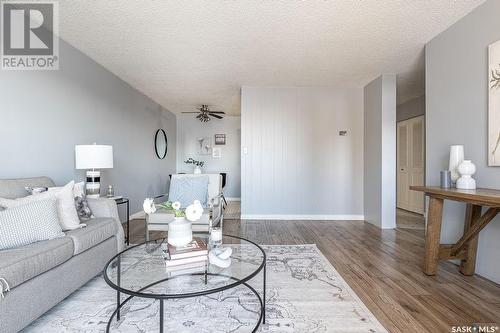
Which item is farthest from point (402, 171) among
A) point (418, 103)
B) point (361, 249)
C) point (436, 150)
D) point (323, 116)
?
point (361, 249)

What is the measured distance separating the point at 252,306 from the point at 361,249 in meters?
1.81

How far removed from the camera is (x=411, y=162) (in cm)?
529

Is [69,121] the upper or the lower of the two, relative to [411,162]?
upper

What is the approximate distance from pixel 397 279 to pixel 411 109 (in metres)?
4.49

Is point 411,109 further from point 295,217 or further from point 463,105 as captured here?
point 295,217

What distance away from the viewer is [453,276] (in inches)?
89.0

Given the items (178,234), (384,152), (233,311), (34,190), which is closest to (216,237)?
(178,234)

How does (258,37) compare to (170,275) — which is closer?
(170,275)

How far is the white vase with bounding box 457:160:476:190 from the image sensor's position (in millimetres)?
2135

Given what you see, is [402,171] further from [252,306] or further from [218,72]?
[252,306]

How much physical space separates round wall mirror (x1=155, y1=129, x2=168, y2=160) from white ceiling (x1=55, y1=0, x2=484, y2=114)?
6.18 feet

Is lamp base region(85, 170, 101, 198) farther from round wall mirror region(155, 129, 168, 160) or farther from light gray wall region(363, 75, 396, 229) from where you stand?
light gray wall region(363, 75, 396, 229)

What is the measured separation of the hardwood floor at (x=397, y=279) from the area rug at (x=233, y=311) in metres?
0.19

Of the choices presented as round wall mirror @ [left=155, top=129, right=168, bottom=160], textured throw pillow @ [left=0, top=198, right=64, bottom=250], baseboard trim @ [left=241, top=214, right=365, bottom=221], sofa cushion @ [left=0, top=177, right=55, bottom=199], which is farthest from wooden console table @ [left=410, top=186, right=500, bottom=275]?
round wall mirror @ [left=155, top=129, right=168, bottom=160]
